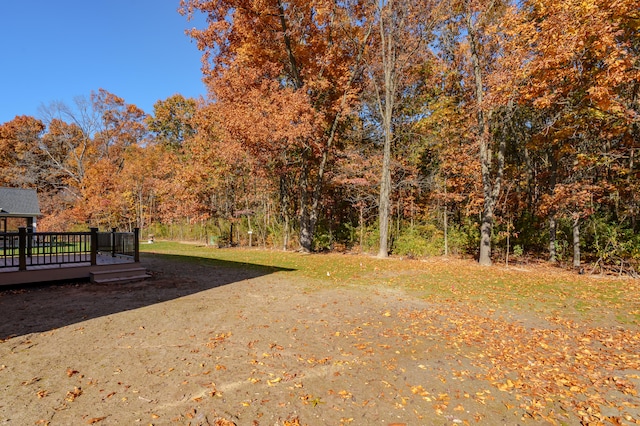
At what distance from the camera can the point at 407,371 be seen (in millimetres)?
3559

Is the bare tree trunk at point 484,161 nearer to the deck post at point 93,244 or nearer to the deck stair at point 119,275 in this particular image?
the deck stair at point 119,275

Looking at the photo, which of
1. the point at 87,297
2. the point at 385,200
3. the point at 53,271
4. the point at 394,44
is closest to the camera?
the point at 87,297

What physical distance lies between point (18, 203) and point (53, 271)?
623 inches

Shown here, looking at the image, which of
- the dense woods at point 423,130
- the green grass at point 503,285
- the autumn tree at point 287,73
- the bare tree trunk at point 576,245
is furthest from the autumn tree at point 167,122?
the bare tree trunk at point 576,245

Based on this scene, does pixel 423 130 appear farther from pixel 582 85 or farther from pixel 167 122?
pixel 167 122

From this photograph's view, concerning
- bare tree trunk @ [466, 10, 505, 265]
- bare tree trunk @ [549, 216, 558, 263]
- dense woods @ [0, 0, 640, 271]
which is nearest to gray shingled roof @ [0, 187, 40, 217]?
dense woods @ [0, 0, 640, 271]

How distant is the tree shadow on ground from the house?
1374 cm

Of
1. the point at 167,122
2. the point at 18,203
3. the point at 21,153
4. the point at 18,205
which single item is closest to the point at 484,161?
the point at 18,205

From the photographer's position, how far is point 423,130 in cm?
1585

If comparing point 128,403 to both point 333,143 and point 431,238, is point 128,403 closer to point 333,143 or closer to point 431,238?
point 431,238

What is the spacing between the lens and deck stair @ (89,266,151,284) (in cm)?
808

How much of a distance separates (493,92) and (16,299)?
44.1 ft

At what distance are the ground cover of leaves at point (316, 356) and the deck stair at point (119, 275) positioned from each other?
2.76ft

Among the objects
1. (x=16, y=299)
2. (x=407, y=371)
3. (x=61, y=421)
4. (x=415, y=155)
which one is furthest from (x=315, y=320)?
(x=415, y=155)
